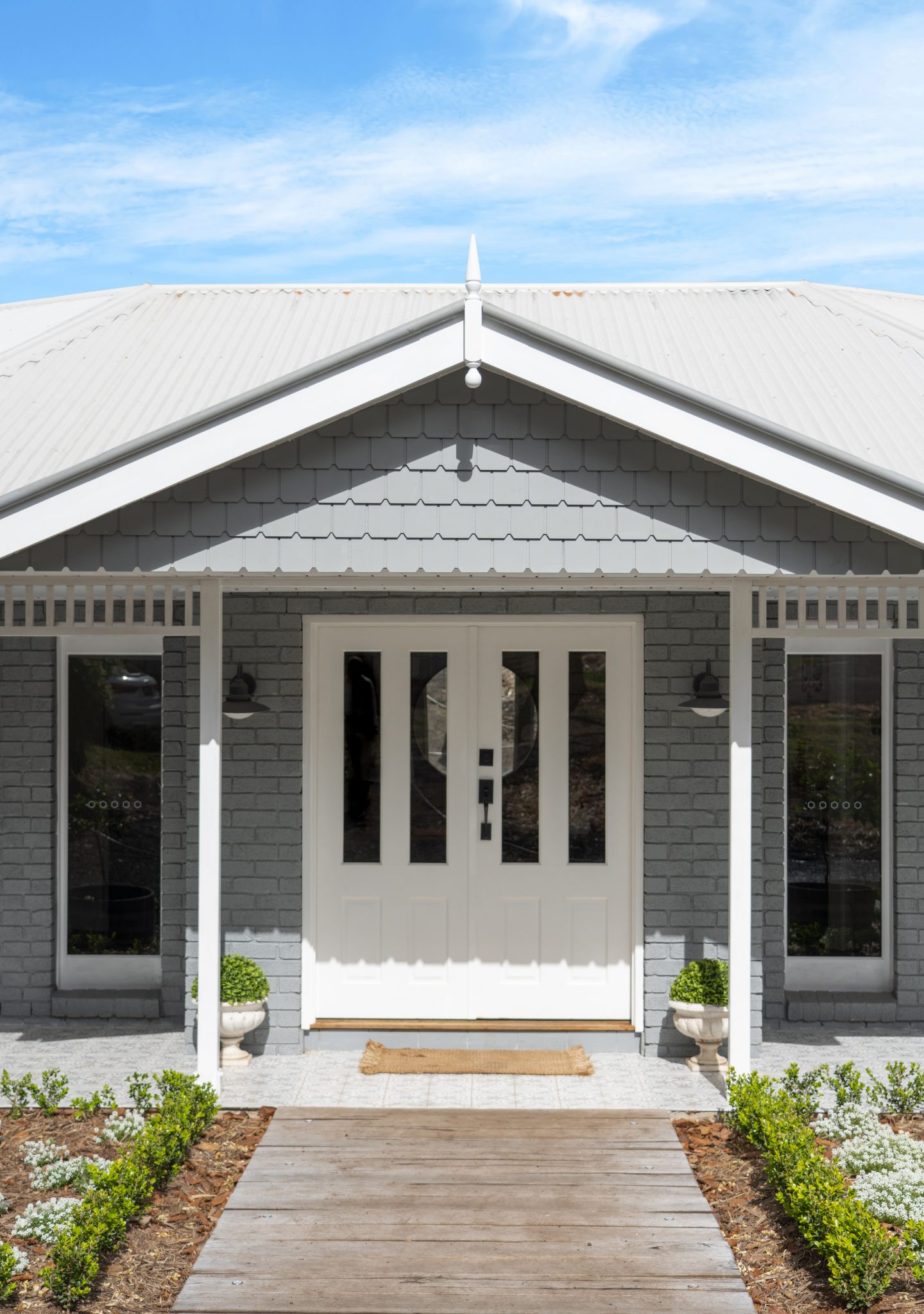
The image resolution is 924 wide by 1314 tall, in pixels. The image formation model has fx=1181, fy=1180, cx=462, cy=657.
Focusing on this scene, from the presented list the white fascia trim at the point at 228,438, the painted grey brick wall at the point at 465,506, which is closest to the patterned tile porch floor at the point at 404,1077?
the painted grey brick wall at the point at 465,506

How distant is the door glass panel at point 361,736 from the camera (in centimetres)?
746

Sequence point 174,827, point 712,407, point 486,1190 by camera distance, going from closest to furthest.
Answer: point 486,1190
point 712,407
point 174,827

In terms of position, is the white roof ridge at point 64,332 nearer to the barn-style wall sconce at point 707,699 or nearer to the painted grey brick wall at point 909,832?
the barn-style wall sconce at point 707,699

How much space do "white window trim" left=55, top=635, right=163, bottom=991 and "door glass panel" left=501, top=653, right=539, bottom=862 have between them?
8.21 feet

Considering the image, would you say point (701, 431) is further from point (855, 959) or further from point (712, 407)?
point (855, 959)

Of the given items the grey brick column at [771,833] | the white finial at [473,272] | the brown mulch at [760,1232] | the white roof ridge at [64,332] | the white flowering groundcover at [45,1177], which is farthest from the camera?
the white roof ridge at [64,332]

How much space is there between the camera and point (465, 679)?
7434mm

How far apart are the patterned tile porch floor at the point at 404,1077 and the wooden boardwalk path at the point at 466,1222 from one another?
255mm

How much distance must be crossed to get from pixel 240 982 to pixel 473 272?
13.6 ft

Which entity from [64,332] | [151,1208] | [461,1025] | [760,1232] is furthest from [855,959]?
[64,332]

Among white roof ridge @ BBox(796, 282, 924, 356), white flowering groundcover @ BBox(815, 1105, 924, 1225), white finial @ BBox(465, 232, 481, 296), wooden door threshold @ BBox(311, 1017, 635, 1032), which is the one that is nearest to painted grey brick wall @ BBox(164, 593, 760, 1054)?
wooden door threshold @ BBox(311, 1017, 635, 1032)

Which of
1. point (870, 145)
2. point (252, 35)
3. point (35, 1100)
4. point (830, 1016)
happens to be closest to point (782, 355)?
point (830, 1016)

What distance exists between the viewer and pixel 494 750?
24.4 feet

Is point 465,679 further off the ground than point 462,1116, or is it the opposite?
point 465,679
